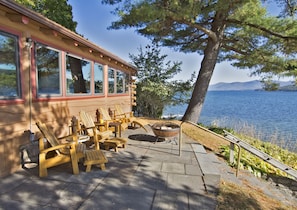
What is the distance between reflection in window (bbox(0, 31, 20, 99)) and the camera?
3.01 meters

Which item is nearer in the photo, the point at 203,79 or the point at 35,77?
the point at 35,77

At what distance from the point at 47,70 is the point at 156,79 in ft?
26.3

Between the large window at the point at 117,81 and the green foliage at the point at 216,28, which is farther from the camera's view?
the large window at the point at 117,81

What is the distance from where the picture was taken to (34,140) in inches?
138

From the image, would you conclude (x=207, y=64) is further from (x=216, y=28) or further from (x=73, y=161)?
(x=73, y=161)

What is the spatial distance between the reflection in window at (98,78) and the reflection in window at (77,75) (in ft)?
1.16

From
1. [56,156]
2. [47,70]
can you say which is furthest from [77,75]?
[56,156]

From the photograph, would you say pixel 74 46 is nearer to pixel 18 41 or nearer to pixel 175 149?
pixel 18 41

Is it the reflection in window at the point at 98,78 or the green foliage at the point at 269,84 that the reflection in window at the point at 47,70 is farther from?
the green foliage at the point at 269,84

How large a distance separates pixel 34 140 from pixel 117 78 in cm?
491

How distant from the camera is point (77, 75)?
5.29 metres

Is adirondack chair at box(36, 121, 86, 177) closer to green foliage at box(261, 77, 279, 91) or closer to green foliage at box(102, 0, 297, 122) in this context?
green foliage at box(102, 0, 297, 122)

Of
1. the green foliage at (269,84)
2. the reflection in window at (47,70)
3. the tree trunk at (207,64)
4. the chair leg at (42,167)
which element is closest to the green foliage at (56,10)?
the reflection in window at (47,70)

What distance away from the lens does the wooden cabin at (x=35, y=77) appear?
3010mm
